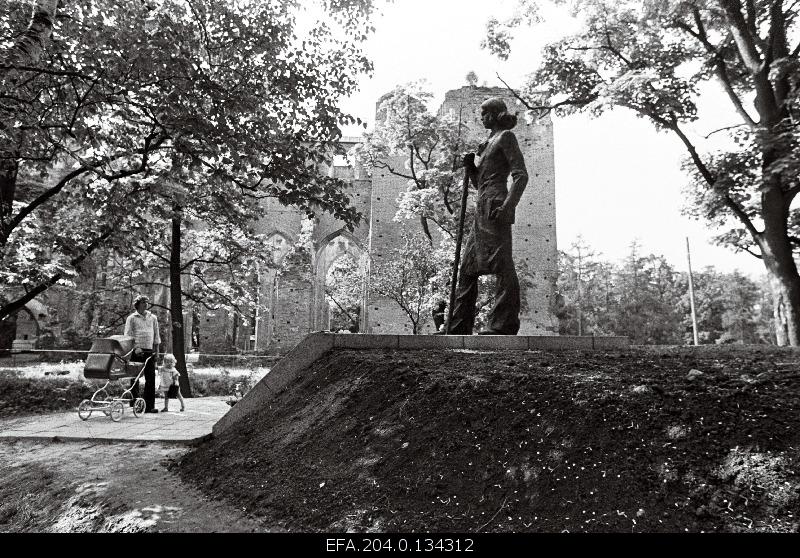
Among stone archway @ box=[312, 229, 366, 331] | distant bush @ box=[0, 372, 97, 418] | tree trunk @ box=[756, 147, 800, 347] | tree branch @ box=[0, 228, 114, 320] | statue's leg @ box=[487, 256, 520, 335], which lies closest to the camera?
statue's leg @ box=[487, 256, 520, 335]

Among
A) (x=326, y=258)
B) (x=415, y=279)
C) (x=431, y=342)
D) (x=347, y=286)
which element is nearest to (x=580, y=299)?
(x=326, y=258)

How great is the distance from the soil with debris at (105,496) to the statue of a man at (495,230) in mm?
3362

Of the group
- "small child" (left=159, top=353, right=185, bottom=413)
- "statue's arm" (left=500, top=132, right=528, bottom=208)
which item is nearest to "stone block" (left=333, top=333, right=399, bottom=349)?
"statue's arm" (left=500, top=132, right=528, bottom=208)

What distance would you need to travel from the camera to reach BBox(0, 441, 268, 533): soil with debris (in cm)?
326

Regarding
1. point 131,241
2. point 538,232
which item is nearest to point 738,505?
point 131,241

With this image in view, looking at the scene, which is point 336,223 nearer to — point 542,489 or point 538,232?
point 538,232

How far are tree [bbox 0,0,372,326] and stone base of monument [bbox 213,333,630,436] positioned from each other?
8.24 feet

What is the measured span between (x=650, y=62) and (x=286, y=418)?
37.8ft

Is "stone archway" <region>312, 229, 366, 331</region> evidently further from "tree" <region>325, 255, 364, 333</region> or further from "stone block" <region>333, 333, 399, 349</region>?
"stone block" <region>333, 333, 399, 349</region>

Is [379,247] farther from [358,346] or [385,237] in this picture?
[358,346]

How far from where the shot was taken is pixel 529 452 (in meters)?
2.95

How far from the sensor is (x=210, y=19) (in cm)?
788

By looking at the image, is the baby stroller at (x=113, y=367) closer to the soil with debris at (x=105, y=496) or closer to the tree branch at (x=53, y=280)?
the soil with debris at (x=105, y=496)

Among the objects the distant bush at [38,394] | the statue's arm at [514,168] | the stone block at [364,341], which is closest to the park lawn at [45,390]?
the distant bush at [38,394]
